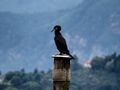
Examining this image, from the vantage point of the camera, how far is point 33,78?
652 ft

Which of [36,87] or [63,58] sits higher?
[36,87]

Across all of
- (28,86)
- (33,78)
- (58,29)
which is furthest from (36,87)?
(58,29)

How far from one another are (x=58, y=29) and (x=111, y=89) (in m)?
163

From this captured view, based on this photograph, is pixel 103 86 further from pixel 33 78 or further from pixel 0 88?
pixel 0 88

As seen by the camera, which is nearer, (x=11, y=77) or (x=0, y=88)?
(x=0, y=88)

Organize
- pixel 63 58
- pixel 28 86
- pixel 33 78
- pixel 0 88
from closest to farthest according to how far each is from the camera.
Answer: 1. pixel 63 58
2. pixel 0 88
3. pixel 28 86
4. pixel 33 78

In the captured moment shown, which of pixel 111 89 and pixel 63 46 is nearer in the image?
pixel 63 46

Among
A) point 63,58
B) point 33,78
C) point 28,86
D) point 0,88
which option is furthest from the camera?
point 33,78

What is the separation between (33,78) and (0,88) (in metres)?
32.6

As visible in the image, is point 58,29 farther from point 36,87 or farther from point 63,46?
point 36,87

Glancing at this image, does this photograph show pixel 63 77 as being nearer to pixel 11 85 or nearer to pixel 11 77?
pixel 11 85

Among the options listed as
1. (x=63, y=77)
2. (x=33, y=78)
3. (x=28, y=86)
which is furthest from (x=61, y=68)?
(x=33, y=78)

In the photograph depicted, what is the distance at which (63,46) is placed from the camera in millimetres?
29141

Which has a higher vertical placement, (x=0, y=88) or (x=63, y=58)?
(x=0, y=88)
